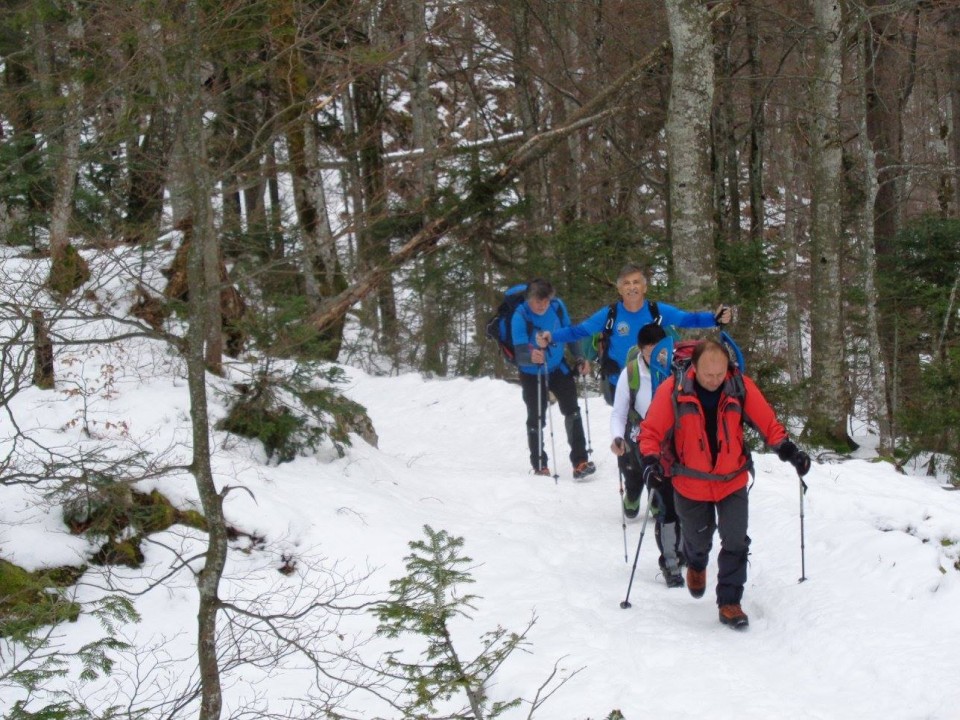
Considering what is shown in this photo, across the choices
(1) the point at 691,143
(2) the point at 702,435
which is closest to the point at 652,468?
(2) the point at 702,435

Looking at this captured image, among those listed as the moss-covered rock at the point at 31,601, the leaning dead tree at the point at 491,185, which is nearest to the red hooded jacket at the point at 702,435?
the moss-covered rock at the point at 31,601

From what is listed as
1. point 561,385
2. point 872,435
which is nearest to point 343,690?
point 561,385

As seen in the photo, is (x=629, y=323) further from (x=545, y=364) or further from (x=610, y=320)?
(x=545, y=364)

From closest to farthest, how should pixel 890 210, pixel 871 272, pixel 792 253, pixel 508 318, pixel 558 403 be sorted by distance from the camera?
pixel 508 318 → pixel 558 403 → pixel 871 272 → pixel 890 210 → pixel 792 253

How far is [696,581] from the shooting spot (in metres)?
5.98

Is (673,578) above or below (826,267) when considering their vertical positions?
below

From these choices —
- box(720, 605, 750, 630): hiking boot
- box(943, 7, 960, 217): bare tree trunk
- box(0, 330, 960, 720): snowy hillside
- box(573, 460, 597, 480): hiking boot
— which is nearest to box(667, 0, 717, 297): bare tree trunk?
box(573, 460, 597, 480): hiking boot

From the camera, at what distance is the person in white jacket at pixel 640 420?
645cm

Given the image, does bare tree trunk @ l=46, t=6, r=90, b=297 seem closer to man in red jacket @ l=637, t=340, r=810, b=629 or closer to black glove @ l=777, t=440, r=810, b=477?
man in red jacket @ l=637, t=340, r=810, b=629

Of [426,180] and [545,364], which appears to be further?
[426,180]

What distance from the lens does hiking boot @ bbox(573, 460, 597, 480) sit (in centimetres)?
959

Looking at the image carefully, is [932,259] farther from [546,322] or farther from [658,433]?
[658,433]

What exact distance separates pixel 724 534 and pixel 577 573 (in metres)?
1.68

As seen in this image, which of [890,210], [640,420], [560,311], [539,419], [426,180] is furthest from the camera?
[426,180]
